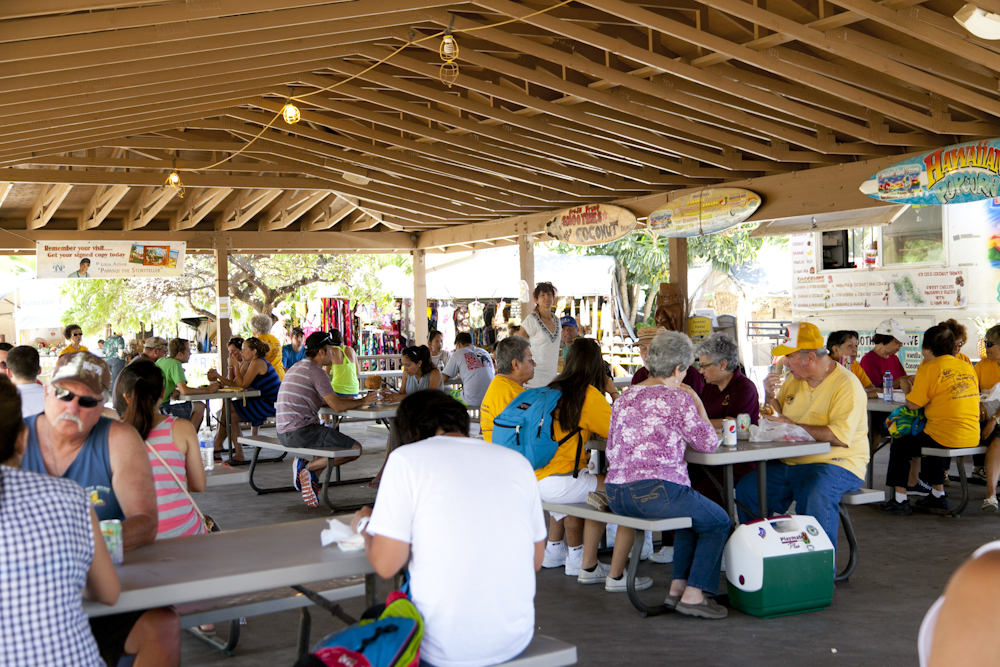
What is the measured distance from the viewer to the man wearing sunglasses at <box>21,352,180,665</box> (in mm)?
2764

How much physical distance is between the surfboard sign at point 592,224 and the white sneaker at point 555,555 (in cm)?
590

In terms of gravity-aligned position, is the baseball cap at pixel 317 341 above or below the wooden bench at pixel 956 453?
above

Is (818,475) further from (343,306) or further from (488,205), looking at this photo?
(343,306)

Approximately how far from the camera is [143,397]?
350cm

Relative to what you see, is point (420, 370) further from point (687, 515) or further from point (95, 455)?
point (95, 455)

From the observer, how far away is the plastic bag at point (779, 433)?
4.70m

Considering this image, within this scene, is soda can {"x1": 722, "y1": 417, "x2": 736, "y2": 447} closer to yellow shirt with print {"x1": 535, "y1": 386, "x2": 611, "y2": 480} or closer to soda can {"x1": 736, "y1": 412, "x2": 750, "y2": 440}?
soda can {"x1": 736, "y1": 412, "x2": 750, "y2": 440}

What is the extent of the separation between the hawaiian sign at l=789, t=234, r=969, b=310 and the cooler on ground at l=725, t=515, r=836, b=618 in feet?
25.4

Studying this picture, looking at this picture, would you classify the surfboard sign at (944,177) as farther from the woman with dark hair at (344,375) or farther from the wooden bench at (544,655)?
the wooden bench at (544,655)

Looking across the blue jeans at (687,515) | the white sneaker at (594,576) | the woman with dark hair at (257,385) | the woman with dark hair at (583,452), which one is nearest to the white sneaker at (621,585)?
the woman with dark hair at (583,452)

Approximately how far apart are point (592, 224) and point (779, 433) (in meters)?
6.75

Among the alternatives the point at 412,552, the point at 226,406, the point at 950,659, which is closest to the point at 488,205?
the point at 226,406

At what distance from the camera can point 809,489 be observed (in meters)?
4.71

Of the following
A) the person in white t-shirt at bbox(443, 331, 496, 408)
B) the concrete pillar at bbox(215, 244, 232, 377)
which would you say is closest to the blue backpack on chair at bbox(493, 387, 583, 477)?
the person in white t-shirt at bbox(443, 331, 496, 408)
